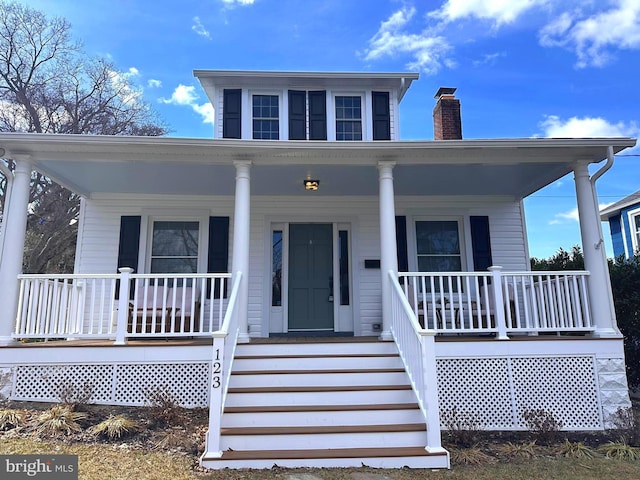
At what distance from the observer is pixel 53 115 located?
55.3ft

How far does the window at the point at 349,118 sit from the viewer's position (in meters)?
8.24

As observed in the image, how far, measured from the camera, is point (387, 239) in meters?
5.68

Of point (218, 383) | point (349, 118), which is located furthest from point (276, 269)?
point (218, 383)

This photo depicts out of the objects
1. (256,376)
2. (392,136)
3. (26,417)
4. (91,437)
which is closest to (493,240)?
(392,136)

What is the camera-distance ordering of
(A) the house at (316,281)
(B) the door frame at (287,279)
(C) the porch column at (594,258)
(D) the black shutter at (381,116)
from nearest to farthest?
1. (A) the house at (316,281)
2. (C) the porch column at (594,258)
3. (B) the door frame at (287,279)
4. (D) the black shutter at (381,116)

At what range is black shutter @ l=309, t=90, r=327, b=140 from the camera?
808 cm

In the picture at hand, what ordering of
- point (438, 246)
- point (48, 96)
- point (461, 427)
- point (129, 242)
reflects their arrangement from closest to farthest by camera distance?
point (461, 427)
point (129, 242)
point (438, 246)
point (48, 96)

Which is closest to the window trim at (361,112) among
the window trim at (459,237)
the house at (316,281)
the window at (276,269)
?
the house at (316,281)

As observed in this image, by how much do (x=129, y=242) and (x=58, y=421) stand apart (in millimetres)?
3532

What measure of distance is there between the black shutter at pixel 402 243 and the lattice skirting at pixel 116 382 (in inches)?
151

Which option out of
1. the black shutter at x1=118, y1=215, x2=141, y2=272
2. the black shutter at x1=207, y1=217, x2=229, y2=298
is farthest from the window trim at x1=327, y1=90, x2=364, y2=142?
the black shutter at x1=118, y1=215, x2=141, y2=272

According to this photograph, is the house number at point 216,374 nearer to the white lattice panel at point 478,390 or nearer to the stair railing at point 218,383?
the stair railing at point 218,383

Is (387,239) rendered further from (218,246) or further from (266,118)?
(266,118)

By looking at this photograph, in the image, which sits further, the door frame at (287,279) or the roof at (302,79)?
the roof at (302,79)
